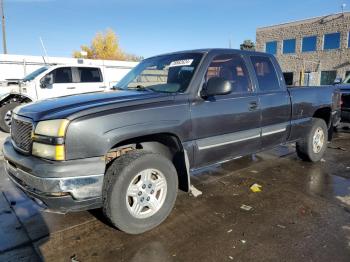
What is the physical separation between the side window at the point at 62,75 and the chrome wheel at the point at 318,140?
773 centimetres

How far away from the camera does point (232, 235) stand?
3.10 metres

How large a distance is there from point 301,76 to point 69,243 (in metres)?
31.7

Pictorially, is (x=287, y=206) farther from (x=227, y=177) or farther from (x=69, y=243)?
(x=69, y=243)

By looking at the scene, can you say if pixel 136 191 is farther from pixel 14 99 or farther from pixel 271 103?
pixel 14 99

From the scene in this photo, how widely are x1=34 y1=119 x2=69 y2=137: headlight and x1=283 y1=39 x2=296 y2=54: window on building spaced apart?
35.1 meters

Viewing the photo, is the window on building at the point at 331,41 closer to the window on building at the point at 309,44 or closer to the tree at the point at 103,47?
the window on building at the point at 309,44

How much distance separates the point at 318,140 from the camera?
5.60 metres

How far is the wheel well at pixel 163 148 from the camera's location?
315 cm

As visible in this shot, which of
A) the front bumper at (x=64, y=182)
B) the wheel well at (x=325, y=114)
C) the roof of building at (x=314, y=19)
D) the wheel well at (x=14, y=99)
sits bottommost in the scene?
the front bumper at (x=64, y=182)

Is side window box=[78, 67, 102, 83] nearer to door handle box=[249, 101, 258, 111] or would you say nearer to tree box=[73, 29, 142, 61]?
door handle box=[249, 101, 258, 111]

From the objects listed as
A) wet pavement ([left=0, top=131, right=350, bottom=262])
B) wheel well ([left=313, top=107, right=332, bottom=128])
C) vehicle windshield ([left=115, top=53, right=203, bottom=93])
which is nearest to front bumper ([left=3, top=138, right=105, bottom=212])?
wet pavement ([left=0, top=131, right=350, bottom=262])

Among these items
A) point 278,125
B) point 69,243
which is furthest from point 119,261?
point 278,125

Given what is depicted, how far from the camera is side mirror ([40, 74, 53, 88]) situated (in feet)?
30.6

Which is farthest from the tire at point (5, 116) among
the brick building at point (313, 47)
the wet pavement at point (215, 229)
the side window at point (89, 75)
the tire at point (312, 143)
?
the brick building at point (313, 47)
